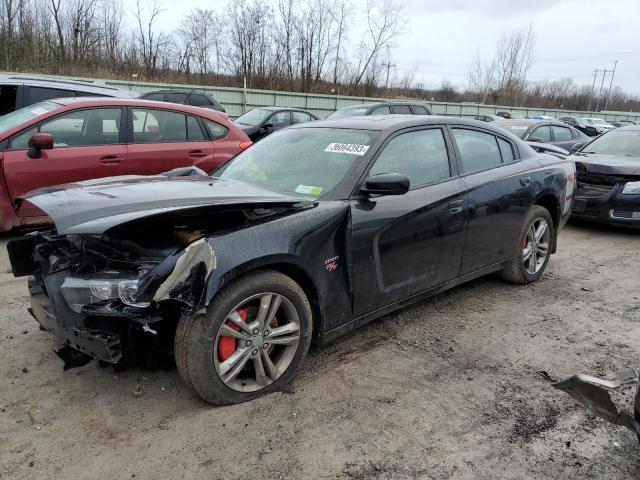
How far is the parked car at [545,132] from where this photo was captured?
A: 36.7 ft

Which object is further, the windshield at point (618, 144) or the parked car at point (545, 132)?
the parked car at point (545, 132)

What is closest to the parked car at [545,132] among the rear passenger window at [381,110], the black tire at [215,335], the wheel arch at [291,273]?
the rear passenger window at [381,110]

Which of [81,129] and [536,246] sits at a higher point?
[81,129]

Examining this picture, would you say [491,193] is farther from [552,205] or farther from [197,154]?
[197,154]

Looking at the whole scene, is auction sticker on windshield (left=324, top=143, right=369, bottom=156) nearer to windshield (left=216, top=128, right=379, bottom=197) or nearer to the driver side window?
windshield (left=216, top=128, right=379, bottom=197)

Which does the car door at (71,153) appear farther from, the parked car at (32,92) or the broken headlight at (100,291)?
the broken headlight at (100,291)

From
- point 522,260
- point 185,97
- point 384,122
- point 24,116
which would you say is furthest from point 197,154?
point 185,97

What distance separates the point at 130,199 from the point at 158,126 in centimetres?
386

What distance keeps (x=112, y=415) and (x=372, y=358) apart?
1618 mm

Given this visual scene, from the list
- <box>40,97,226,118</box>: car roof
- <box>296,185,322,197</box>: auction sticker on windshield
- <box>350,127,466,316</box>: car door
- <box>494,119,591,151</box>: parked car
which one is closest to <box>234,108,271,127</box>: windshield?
<box>494,119,591,151</box>: parked car

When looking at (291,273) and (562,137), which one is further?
(562,137)

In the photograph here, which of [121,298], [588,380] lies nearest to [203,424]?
[121,298]

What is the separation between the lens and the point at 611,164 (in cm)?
723

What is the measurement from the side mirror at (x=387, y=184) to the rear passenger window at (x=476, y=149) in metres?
1.10
